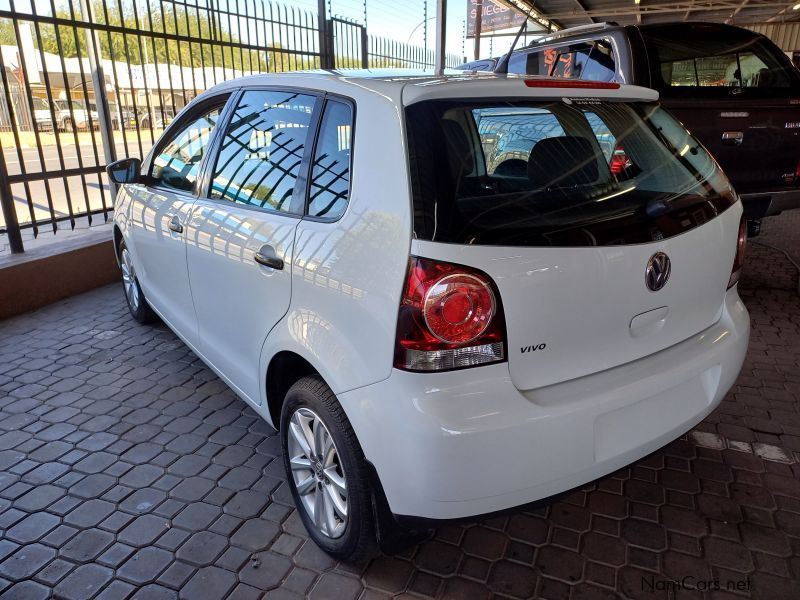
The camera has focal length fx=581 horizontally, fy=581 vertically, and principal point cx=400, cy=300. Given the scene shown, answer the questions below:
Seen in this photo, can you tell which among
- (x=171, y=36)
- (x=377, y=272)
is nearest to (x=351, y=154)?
(x=377, y=272)

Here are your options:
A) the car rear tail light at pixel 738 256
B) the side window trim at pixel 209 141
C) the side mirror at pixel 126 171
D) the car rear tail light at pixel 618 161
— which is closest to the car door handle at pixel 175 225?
the side window trim at pixel 209 141

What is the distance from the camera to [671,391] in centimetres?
197

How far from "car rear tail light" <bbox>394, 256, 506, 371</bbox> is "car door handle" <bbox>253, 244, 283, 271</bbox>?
26.9 inches

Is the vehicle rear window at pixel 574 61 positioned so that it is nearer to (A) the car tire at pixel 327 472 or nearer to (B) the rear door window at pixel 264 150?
(B) the rear door window at pixel 264 150

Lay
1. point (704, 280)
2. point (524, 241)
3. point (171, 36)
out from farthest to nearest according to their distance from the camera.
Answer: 1. point (171, 36)
2. point (704, 280)
3. point (524, 241)

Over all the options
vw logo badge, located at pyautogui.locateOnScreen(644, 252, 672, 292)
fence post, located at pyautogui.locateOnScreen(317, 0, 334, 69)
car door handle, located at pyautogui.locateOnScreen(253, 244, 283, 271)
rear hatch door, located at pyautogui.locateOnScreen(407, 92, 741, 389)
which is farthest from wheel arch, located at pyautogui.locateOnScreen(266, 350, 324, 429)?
fence post, located at pyautogui.locateOnScreen(317, 0, 334, 69)

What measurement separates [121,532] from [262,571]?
65 centimetres

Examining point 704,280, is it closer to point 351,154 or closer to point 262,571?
point 351,154

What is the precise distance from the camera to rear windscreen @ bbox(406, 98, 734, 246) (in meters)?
1.68

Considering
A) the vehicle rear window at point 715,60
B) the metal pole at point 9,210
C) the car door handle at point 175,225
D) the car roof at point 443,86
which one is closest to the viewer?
the car roof at point 443,86

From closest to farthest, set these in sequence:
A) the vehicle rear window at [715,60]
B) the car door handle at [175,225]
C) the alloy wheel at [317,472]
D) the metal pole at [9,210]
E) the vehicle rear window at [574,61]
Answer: the alloy wheel at [317,472]
the car door handle at [175,225]
the metal pole at [9,210]
the vehicle rear window at [715,60]
the vehicle rear window at [574,61]

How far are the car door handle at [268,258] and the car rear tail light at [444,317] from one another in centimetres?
68

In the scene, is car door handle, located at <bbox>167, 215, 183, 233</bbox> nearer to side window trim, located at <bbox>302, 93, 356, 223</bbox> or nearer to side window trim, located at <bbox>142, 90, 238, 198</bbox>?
side window trim, located at <bbox>142, 90, 238, 198</bbox>

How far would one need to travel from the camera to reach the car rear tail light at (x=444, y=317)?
1608 mm
